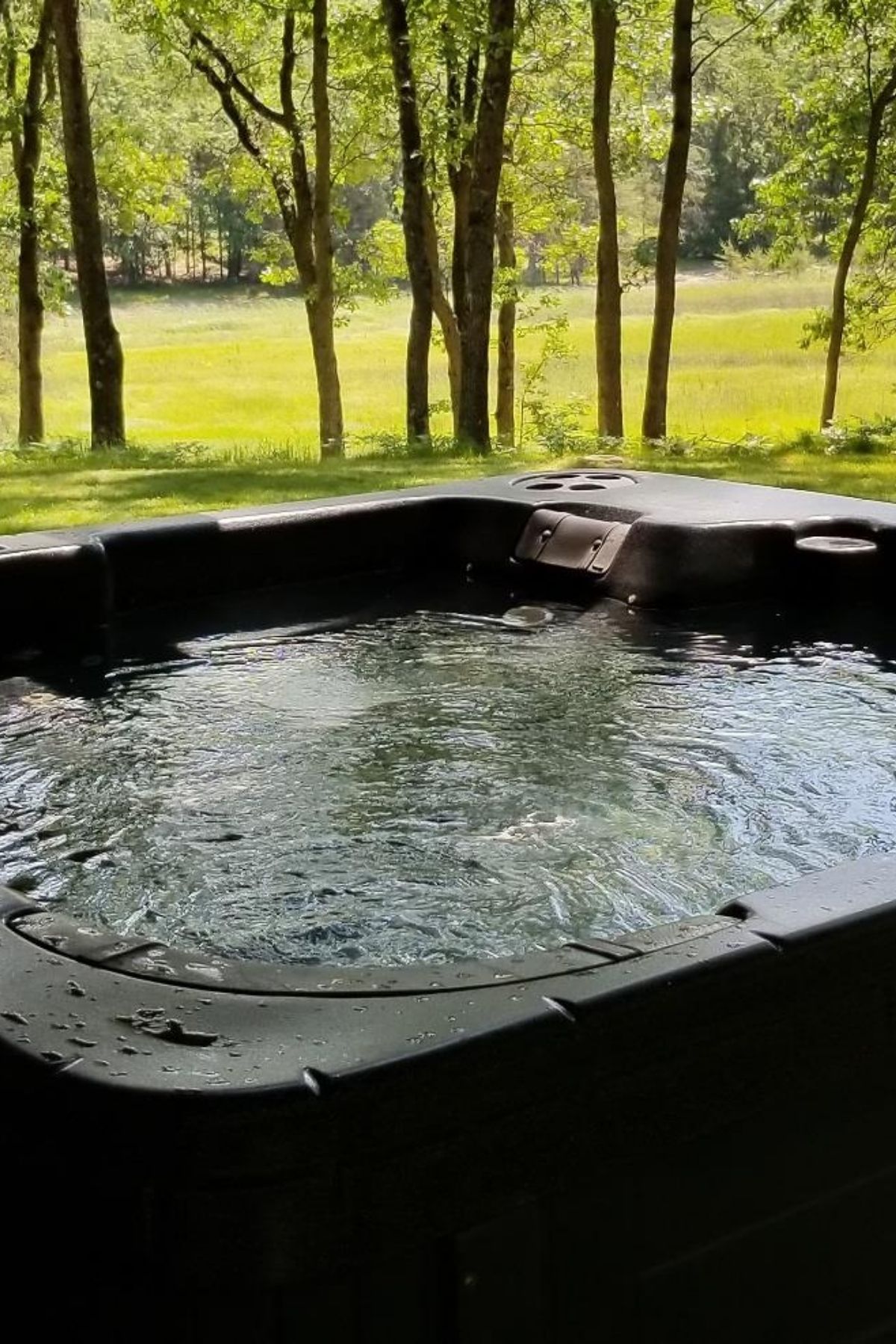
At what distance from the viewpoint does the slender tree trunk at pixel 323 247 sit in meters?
10.8

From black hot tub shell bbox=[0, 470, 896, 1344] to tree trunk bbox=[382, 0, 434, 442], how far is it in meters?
7.78

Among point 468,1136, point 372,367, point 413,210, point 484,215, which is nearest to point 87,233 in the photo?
point 413,210

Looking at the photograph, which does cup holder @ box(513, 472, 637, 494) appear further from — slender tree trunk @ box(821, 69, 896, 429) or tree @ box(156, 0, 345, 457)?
slender tree trunk @ box(821, 69, 896, 429)

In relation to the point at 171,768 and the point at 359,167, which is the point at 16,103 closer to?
the point at 359,167

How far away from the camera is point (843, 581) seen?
427 cm

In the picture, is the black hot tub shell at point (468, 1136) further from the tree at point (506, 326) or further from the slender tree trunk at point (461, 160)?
the tree at point (506, 326)

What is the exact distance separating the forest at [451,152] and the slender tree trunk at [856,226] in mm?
31

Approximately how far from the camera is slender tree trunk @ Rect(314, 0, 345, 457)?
35.5 feet

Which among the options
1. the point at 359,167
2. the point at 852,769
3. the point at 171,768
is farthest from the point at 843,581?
the point at 359,167

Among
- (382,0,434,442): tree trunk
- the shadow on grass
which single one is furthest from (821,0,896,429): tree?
the shadow on grass

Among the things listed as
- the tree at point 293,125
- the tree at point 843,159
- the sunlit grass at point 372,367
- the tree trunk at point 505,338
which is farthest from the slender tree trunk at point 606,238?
the tree trunk at point 505,338

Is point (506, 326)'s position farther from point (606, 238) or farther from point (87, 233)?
point (87, 233)

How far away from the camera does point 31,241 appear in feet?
41.2

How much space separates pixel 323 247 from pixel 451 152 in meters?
1.24
